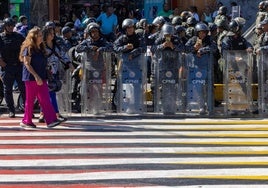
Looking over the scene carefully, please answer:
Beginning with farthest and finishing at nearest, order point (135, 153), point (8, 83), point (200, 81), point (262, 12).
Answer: point (262, 12) < point (200, 81) < point (8, 83) < point (135, 153)

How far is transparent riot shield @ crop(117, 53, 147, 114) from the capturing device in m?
14.3

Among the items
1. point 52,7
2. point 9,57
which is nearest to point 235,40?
point 9,57

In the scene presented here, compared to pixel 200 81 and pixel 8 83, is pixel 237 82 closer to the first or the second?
pixel 200 81

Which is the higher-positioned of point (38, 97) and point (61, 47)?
point (61, 47)

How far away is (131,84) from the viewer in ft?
47.1

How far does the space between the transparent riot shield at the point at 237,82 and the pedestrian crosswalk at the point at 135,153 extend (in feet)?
2.05

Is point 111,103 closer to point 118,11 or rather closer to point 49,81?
point 49,81

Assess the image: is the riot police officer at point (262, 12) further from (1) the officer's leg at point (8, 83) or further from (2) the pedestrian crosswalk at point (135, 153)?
(1) the officer's leg at point (8, 83)

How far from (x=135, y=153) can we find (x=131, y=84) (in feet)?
12.8

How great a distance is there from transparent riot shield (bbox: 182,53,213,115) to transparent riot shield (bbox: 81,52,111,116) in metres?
1.65

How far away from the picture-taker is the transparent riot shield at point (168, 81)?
1423 cm

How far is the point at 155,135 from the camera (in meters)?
12.1

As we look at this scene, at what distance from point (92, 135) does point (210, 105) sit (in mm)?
3265

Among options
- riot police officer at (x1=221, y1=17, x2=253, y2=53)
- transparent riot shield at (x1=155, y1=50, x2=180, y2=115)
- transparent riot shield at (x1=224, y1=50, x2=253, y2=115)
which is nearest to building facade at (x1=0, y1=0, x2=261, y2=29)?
riot police officer at (x1=221, y1=17, x2=253, y2=53)
